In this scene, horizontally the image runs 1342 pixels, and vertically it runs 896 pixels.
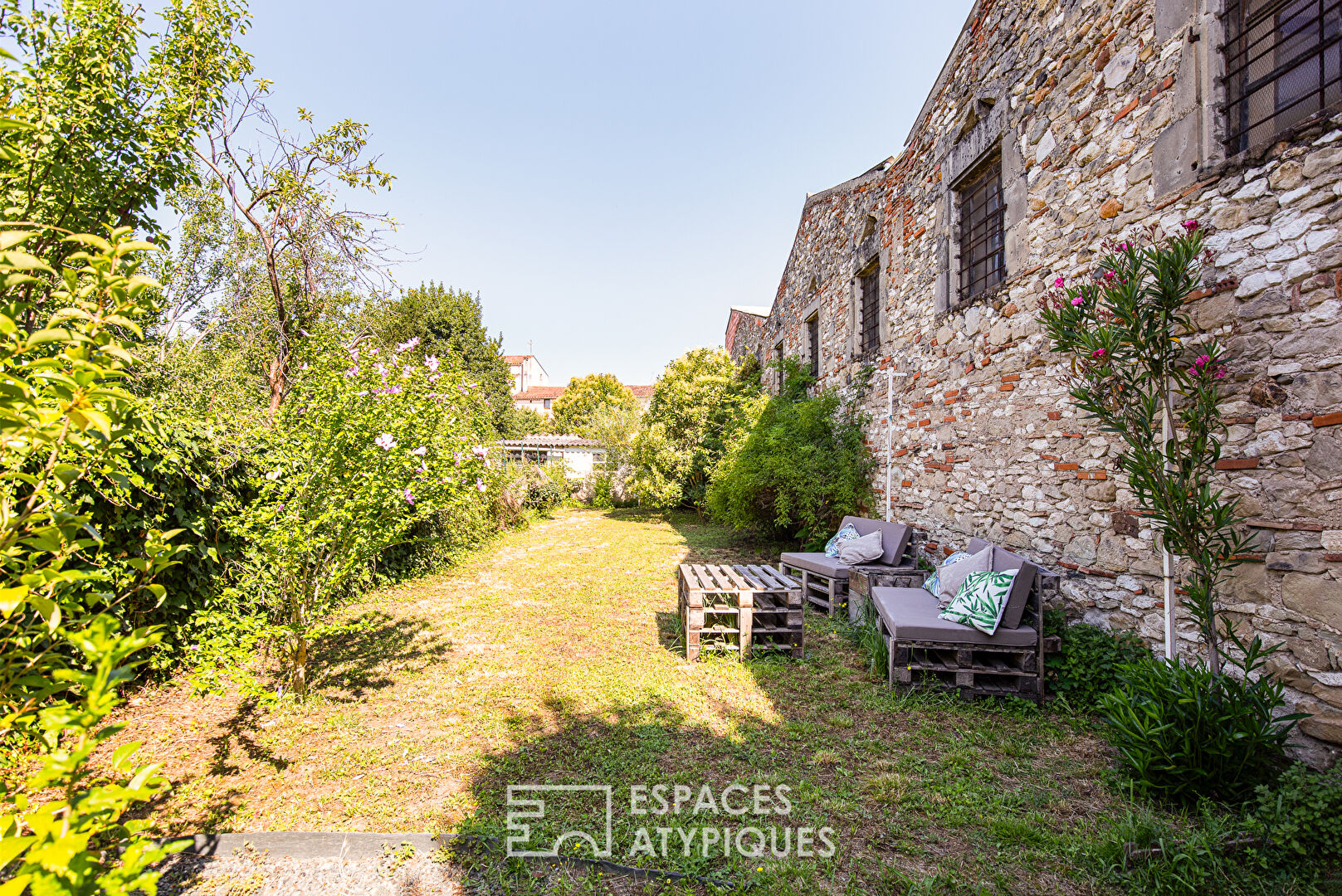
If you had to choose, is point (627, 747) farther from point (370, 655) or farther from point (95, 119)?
point (95, 119)

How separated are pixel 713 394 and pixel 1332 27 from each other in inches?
424

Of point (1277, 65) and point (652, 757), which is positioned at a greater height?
point (1277, 65)

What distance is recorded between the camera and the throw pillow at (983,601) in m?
3.69

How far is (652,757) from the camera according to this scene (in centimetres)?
303

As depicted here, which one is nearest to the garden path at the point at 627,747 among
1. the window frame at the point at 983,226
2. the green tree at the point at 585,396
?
the window frame at the point at 983,226

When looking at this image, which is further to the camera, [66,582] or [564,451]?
[564,451]

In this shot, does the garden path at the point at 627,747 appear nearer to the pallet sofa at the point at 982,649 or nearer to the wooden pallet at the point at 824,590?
the pallet sofa at the point at 982,649

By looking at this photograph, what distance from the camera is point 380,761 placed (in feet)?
9.76

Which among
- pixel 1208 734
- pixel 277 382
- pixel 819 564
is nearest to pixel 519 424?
pixel 277 382

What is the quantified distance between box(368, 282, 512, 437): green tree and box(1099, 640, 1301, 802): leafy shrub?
59.0 feet

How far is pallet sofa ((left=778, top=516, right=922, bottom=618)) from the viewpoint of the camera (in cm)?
571

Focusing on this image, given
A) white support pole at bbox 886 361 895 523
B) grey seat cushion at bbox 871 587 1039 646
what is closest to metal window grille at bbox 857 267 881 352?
white support pole at bbox 886 361 895 523

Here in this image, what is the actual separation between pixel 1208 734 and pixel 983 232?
4602 mm

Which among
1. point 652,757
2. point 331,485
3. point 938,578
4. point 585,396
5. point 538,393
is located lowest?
point 652,757
